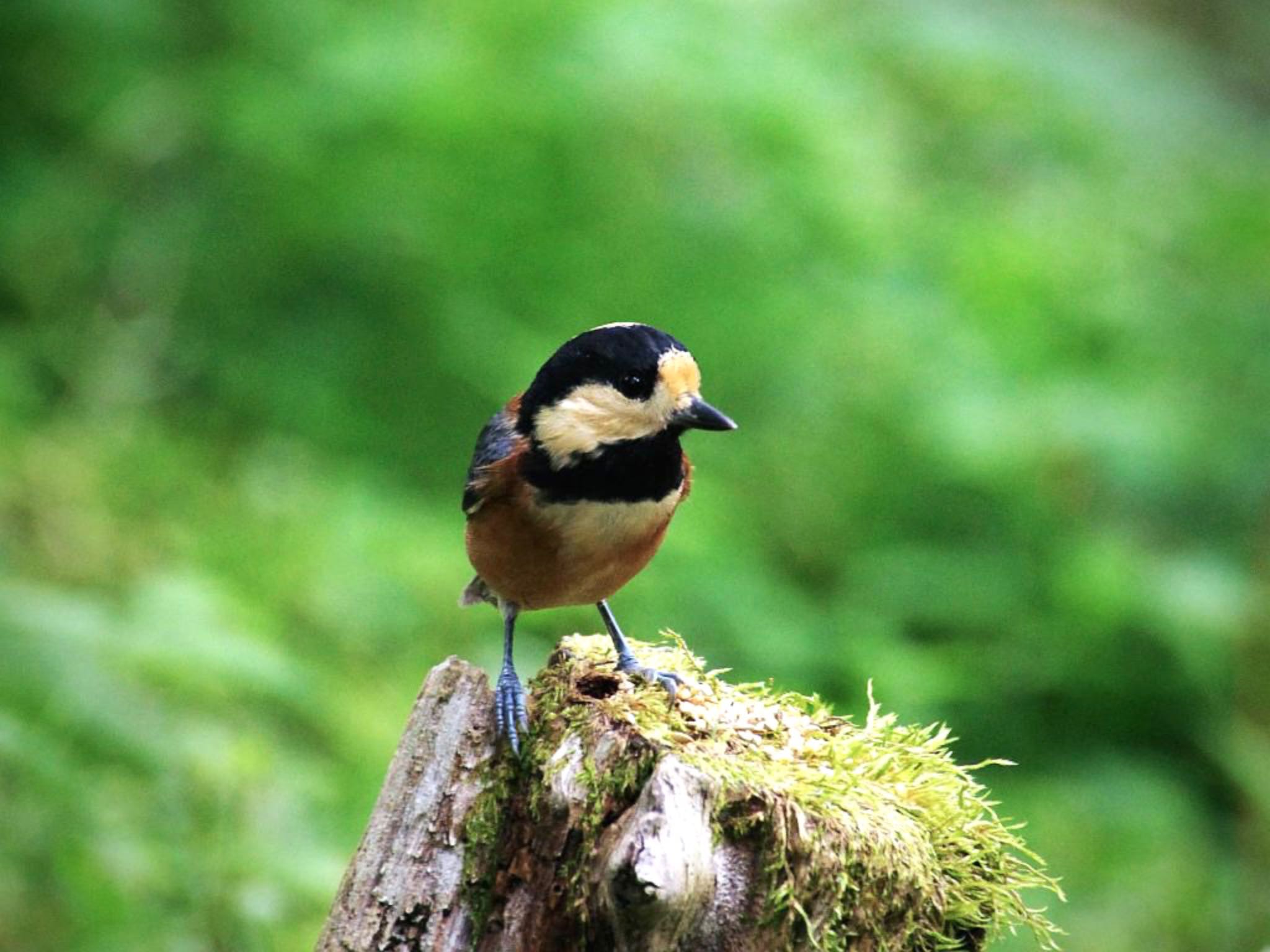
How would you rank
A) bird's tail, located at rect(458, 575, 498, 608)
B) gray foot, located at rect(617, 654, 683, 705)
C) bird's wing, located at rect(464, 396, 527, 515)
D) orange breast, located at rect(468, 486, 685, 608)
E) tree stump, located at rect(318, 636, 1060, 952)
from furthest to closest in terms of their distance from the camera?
bird's tail, located at rect(458, 575, 498, 608), bird's wing, located at rect(464, 396, 527, 515), orange breast, located at rect(468, 486, 685, 608), gray foot, located at rect(617, 654, 683, 705), tree stump, located at rect(318, 636, 1060, 952)

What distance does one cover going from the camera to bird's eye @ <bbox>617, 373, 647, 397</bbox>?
11.8 feet

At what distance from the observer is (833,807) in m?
2.81

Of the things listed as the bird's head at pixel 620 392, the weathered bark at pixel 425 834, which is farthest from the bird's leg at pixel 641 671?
the bird's head at pixel 620 392

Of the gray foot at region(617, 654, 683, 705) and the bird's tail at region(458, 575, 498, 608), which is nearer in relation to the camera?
the gray foot at region(617, 654, 683, 705)

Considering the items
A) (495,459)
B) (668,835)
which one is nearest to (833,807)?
(668,835)

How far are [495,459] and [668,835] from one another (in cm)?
164

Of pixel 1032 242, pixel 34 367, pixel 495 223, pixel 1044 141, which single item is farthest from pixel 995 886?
pixel 1044 141

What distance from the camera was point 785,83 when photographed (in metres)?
8.28

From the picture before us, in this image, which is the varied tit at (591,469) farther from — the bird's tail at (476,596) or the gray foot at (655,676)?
the bird's tail at (476,596)

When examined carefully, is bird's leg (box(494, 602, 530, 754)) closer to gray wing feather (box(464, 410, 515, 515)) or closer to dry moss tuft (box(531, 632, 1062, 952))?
dry moss tuft (box(531, 632, 1062, 952))

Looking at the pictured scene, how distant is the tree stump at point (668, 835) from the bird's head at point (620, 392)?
701mm

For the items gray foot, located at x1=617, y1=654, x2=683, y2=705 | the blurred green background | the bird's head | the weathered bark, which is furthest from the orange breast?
the blurred green background

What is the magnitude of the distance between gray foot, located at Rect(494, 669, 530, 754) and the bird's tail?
147cm

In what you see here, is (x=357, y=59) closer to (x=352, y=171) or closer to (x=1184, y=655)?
(x=352, y=171)
